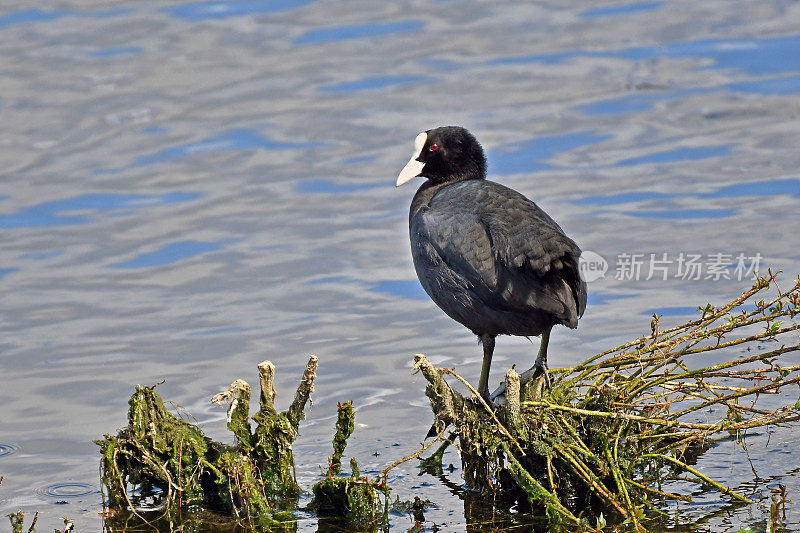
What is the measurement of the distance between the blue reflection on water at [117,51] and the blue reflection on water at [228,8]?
4.03ft

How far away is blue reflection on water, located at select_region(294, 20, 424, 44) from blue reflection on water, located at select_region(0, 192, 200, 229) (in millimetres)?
4959

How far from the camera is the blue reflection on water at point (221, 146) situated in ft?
39.4

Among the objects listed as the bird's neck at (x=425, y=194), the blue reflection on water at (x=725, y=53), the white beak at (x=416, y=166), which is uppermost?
the blue reflection on water at (x=725, y=53)

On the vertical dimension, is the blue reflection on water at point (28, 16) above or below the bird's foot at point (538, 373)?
above

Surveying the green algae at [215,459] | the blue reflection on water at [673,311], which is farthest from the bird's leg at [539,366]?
the blue reflection on water at [673,311]

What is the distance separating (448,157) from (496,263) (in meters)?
1.45

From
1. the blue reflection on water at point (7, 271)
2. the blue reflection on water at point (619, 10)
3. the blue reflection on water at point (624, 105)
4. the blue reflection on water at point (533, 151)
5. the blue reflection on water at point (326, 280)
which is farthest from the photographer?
the blue reflection on water at point (619, 10)

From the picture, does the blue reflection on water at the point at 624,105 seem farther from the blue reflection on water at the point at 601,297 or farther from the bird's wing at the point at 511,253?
the bird's wing at the point at 511,253

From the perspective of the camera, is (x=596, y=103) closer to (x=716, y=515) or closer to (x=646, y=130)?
(x=646, y=130)

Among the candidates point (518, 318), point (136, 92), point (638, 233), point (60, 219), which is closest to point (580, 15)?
point (136, 92)

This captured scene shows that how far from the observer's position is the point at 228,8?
54.3ft

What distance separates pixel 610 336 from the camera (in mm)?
7750

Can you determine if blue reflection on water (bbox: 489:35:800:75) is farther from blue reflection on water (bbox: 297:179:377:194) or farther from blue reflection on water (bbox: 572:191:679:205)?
blue reflection on water (bbox: 572:191:679:205)

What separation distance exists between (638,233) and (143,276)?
3.91 meters
